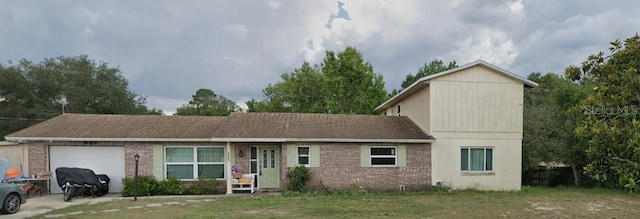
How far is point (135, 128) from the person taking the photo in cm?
1586

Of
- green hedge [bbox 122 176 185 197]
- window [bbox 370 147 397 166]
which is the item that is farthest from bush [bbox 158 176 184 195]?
window [bbox 370 147 397 166]

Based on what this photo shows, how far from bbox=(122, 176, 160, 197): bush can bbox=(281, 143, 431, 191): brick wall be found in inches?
186

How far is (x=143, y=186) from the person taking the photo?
14320mm

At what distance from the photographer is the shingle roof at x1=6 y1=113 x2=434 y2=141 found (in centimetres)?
1493

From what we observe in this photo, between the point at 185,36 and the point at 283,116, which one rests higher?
the point at 185,36

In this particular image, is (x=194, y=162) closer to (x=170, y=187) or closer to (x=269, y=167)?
(x=170, y=187)

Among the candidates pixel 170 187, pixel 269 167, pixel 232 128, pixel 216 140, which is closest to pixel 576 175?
pixel 269 167

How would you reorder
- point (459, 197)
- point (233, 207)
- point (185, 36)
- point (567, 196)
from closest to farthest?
point (233, 207) → point (459, 197) → point (567, 196) → point (185, 36)

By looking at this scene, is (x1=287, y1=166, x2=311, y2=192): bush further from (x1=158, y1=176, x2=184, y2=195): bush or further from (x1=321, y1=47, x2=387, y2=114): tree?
(x1=321, y1=47, x2=387, y2=114): tree

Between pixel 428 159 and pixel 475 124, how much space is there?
242cm

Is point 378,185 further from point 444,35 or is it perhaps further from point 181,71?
point 181,71

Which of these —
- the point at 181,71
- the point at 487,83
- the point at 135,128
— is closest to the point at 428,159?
the point at 487,83

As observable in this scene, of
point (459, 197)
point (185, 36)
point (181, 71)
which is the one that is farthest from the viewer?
point (181, 71)

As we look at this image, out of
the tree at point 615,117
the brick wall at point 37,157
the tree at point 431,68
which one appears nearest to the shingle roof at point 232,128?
the brick wall at point 37,157
